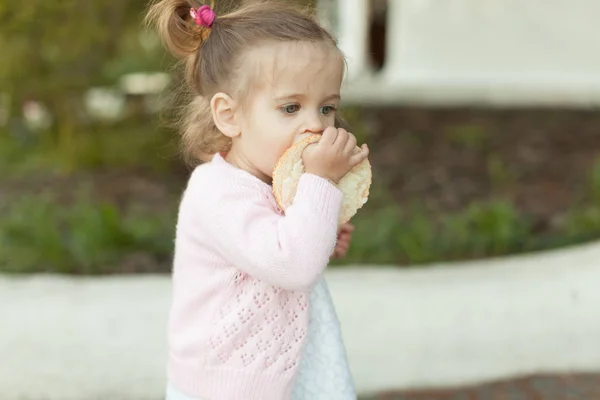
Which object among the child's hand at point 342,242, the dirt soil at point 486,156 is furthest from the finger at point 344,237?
the dirt soil at point 486,156

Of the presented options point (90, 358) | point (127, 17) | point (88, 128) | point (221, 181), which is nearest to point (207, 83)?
point (221, 181)

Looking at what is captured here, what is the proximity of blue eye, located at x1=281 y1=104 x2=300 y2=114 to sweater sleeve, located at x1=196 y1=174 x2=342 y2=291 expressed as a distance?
0.16 metres

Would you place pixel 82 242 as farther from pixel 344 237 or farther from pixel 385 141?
pixel 385 141

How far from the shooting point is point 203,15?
6.57ft

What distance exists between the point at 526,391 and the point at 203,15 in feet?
6.87

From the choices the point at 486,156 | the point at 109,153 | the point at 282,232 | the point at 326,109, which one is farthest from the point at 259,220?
the point at 486,156

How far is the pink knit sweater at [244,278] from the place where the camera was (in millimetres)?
1778

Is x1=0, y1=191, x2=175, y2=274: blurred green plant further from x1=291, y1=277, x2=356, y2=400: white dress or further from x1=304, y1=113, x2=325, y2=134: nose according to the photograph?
x1=304, y1=113, x2=325, y2=134: nose

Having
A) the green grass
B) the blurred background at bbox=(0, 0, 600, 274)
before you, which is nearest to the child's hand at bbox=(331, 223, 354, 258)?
the blurred background at bbox=(0, 0, 600, 274)

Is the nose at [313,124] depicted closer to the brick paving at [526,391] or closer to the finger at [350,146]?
the finger at [350,146]

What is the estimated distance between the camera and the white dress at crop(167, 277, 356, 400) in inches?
79.7

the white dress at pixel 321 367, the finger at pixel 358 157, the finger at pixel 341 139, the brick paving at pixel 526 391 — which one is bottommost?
the brick paving at pixel 526 391

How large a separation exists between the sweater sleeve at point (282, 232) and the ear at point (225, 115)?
17 cm

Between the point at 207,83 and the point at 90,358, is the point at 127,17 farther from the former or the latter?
the point at 207,83
